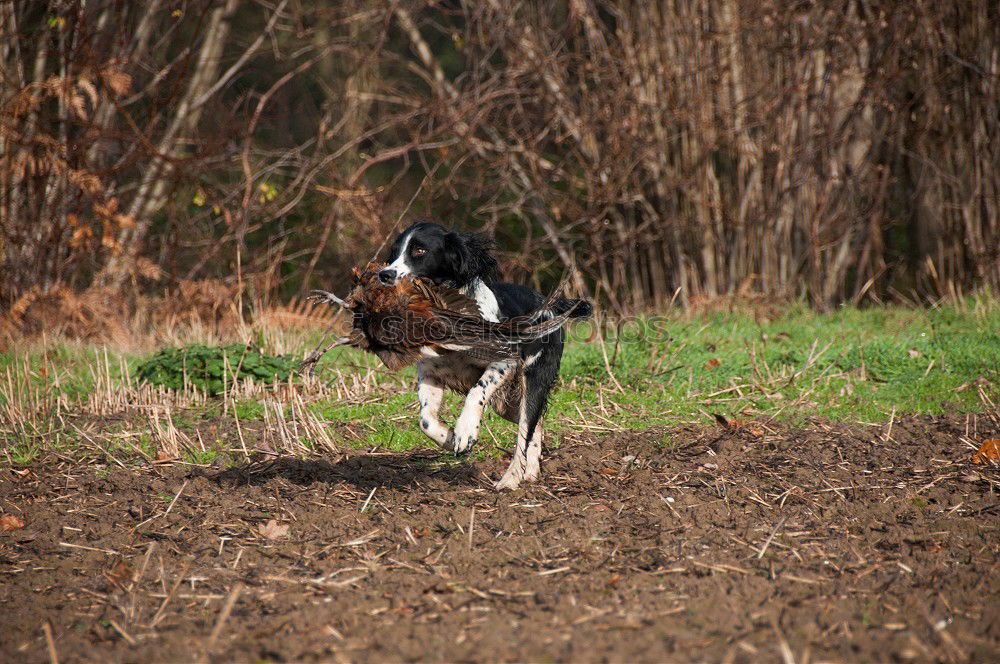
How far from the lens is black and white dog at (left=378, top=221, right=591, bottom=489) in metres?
4.78

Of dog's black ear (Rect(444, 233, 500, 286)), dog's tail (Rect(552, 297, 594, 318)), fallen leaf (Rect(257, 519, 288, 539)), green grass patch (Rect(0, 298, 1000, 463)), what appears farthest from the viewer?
green grass patch (Rect(0, 298, 1000, 463))

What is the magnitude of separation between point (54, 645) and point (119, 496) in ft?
5.75

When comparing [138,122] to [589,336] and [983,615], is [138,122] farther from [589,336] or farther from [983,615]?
[983,615]

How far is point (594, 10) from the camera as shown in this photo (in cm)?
1080

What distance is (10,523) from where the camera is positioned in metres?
4.51

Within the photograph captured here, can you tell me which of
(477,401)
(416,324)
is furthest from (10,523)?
(477,401)

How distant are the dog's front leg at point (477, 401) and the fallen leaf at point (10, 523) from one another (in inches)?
79.5

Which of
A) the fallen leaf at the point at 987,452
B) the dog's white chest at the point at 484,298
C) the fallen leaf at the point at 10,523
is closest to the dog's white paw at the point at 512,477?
the dog's white chest at the point at 484,298

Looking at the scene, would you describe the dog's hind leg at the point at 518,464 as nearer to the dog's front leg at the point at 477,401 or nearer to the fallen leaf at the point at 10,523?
the dog's front leg at the point at 477,401

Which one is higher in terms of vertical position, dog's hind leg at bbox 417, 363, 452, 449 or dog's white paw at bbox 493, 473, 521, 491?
dog's hind leg at bbox 417, 363, 452, 449

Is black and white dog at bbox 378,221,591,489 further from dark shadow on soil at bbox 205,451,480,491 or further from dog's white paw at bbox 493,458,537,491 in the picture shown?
dark shadow on soil at bbox 205,451,480,491

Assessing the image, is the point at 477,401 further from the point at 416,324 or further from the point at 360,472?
the point at 360,472

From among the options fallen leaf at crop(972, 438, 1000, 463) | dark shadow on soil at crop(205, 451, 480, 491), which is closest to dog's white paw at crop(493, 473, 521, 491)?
dark shadow on soil at crop(205, 451, 480, 491)

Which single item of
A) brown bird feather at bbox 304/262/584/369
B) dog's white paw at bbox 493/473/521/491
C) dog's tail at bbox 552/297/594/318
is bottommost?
dog's white paw at bbox 493/473/521/491
